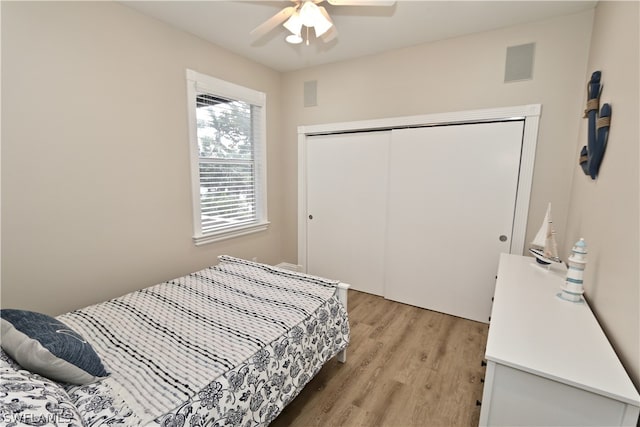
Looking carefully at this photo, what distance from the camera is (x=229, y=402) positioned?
3.93 feet

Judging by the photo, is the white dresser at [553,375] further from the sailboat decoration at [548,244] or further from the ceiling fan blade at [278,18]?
the ceiling fan blade at [278,18]

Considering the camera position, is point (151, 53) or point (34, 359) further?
point (151, 53)

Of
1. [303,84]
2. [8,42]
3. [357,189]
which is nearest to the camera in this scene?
[8,42]

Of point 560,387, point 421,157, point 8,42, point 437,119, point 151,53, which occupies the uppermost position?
point 151,53

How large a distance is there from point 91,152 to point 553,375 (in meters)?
2.88

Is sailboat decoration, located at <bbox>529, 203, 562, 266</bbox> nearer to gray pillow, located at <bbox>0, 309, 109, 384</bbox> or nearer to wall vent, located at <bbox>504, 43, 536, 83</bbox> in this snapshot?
wall vent, located at <bbox>504, 43, 536, 83</bbox>

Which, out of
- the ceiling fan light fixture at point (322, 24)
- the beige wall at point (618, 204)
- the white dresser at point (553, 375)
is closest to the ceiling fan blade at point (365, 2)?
the ceiling fan light fixture at point (322, 24)

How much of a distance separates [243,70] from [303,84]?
2.45 ft

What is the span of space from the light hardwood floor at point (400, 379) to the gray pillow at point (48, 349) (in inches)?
41.2

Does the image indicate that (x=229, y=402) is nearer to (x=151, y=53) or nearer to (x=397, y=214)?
(x=397, y=214)

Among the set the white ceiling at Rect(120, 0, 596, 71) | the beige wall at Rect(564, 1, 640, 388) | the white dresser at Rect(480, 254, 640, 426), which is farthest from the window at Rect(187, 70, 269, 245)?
the beige wall at Rect(564, 1, 640, 388)

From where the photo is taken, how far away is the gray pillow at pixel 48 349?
3.35 ft

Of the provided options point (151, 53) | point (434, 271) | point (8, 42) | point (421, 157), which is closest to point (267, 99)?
point (151, 53)

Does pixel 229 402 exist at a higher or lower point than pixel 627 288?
lower
